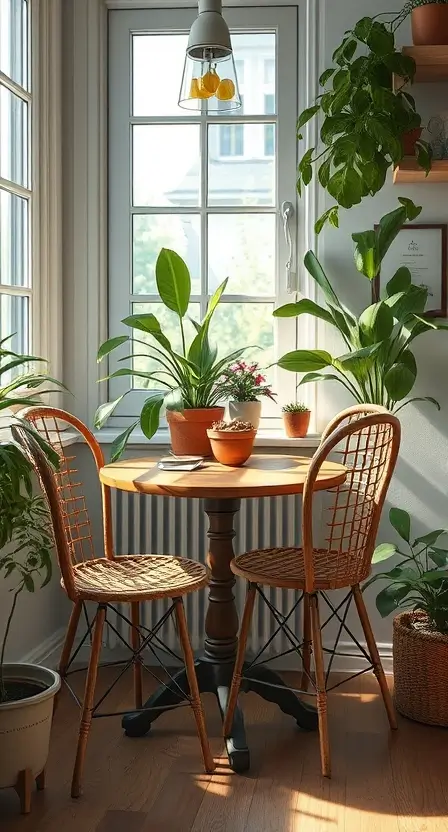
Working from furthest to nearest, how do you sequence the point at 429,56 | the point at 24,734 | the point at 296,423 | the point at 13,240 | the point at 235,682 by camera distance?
1. the point at 296,423
2. the point at 13,240
3. the point at 429,56
4. the point at 235,682
5. the point at 24,734

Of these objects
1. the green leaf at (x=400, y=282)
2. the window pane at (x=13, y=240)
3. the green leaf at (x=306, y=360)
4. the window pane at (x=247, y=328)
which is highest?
the window pane at (x=13, y=240)

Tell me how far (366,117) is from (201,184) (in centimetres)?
83

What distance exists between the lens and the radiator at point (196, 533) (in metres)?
3.54

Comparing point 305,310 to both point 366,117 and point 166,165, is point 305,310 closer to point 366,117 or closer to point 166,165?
point 366,117

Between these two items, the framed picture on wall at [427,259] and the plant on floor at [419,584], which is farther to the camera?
the framed picture on wall at [427,259]

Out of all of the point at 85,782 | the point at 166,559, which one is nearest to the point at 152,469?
the point at 166,559

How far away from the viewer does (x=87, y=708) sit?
8.38 feet

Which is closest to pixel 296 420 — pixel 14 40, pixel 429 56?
pixel 429 56

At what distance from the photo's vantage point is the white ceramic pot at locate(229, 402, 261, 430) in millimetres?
3287

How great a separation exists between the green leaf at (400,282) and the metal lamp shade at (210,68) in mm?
841

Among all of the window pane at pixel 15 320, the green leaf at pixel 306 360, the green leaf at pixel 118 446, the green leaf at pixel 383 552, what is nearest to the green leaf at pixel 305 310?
the green leaf at pixel 306 360

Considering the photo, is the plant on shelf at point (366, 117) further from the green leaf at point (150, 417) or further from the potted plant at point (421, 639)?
the potted plant at point (421, 639)

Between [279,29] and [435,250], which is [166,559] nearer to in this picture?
[435,250]

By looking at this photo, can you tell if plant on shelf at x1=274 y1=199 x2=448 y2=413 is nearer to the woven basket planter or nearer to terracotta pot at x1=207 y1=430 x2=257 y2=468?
terracotta pot at x1=207 y1=430 x2=257 y2=468
